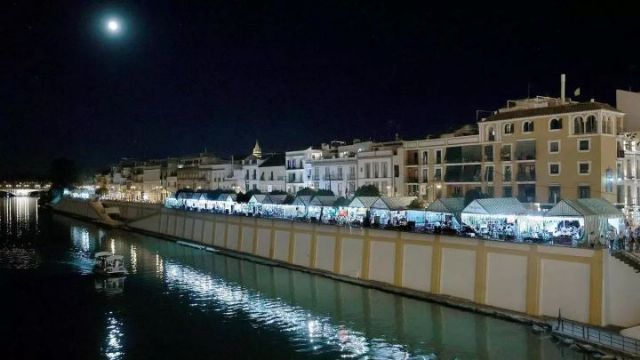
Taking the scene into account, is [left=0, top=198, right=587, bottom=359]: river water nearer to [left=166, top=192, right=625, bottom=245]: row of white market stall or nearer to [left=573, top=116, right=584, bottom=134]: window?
[left=166, top=192, right=625, bottom=245]: row of white market stall

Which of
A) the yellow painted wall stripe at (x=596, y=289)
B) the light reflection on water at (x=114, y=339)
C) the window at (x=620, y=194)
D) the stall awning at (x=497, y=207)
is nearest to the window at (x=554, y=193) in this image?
the window at (x=620, y=194)

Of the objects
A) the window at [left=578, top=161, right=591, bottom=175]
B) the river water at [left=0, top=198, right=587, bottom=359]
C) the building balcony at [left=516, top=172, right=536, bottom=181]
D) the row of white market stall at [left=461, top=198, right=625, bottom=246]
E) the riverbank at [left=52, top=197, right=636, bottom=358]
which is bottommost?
Answer: the river water at [left=0, top=198, right=587, bottom=359]

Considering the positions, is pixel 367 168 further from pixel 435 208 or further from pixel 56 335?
pixel 56 335

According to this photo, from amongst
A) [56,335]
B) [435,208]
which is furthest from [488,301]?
[56,335]

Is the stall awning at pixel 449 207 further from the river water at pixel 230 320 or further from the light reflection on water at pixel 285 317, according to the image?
the light reflection on water at pixel 285 317

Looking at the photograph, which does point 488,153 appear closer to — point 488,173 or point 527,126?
point 488,173

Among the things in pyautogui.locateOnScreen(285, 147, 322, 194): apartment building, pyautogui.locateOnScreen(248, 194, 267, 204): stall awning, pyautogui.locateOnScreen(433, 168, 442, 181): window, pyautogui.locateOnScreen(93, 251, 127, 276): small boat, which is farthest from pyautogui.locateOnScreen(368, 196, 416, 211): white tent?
pyautogui.locateOnScreen(285, 147, 322, 194): apartment building

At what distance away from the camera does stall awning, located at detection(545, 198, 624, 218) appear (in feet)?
108

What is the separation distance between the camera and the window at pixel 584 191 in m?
45.0

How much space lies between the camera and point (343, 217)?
5019 centimetres

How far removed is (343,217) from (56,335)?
83.1 feet

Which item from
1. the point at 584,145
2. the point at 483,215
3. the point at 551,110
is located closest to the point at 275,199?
the point at 483,215

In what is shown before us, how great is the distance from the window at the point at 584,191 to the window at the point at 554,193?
72.1 inches

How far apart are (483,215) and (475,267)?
6.34 meters
